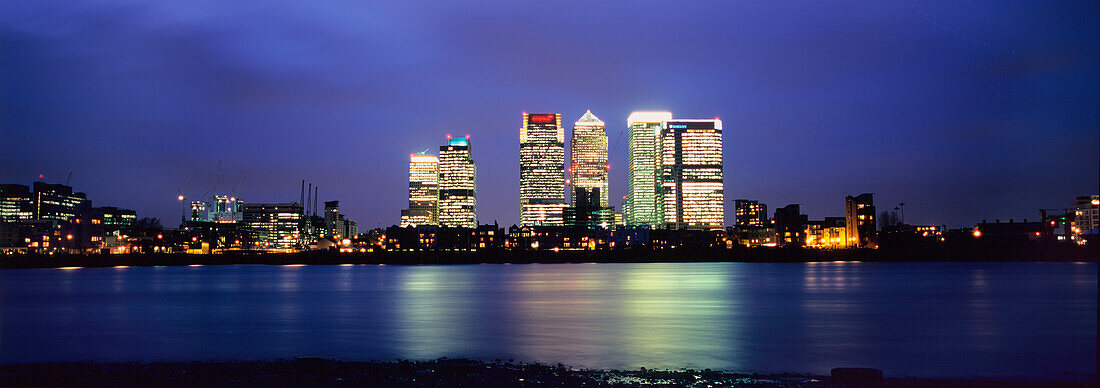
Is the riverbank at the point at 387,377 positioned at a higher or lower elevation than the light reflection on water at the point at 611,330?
higher

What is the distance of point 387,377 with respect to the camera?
16.5m

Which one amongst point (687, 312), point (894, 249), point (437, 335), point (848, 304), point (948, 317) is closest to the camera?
point (437, 335)

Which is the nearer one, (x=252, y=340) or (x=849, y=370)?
(x=849, y=370)

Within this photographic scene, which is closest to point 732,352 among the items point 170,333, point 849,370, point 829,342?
point 829,342

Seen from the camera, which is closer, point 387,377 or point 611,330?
point 387,377

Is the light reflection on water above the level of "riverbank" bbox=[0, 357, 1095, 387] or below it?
below

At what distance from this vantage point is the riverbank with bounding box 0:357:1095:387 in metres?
15.3

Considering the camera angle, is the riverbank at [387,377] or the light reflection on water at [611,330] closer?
the riverbank at [387,377]

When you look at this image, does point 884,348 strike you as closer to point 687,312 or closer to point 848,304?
point 687,312

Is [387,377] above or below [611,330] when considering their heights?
above

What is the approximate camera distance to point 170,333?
3188cm

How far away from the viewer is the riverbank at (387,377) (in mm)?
Answer: 15266

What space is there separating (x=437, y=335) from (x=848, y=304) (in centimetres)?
2871

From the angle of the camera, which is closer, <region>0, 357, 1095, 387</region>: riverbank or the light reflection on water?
<region>0, 357, 1095, 387</region>: riverbank
